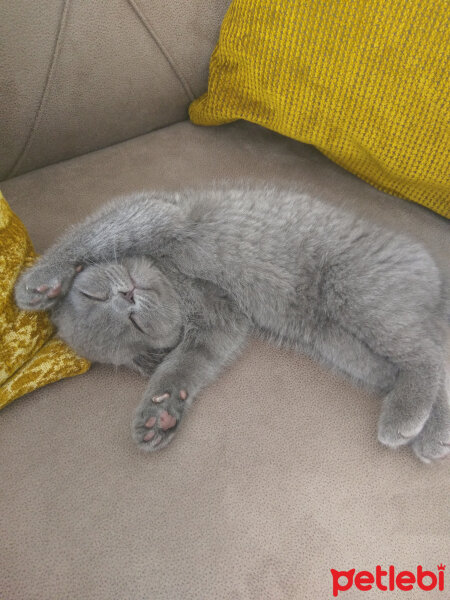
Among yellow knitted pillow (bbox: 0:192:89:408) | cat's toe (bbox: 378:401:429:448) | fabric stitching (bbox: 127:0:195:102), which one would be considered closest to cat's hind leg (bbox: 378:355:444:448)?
cat's toe (bbox: 378:401:429:448)

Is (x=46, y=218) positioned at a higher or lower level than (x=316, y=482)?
higher

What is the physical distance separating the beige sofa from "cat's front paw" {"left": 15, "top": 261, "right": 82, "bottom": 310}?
0.58ft

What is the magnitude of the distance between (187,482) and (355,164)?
0.88 metres

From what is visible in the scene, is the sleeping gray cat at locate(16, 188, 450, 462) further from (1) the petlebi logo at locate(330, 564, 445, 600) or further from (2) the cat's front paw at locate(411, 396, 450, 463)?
(1) the petlebi logo at locate(330, 564, 445, 600)

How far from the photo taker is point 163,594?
0.76 m

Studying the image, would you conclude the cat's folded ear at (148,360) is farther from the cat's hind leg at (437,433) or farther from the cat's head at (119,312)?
the cat's hind leg at (437,433)

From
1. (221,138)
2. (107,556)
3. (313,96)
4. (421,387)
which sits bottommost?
(107,556)

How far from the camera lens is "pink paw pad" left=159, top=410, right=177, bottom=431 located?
94 cm

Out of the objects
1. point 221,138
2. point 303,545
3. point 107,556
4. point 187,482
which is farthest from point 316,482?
point 221,138

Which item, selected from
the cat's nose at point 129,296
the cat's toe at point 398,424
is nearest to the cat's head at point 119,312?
the cat's nose at point 129,296

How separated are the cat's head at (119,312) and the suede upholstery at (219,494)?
0.06m

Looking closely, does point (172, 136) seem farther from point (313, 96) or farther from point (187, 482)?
point (187, 482)

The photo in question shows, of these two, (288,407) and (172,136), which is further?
(172,136)

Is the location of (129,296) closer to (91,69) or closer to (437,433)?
(91,69)
